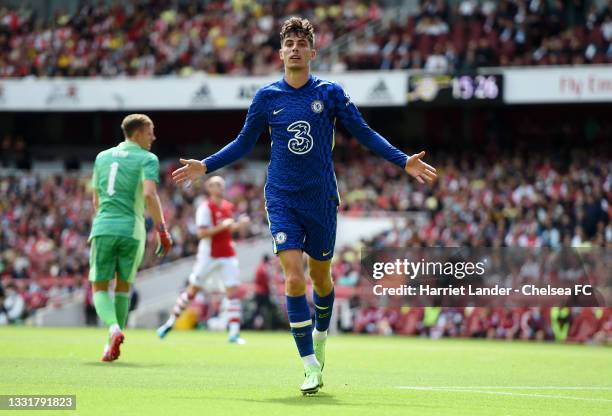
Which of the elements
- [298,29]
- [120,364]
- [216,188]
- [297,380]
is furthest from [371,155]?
[298,29]

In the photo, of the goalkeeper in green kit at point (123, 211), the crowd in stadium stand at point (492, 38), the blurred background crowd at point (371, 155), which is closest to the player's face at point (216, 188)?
the goalkeeper in green kit at point (123, 211)

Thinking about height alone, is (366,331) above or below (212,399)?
below

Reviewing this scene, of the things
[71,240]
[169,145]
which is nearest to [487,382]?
[71,240]

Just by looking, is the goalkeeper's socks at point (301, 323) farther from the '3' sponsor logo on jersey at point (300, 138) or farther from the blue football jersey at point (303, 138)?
the '3' sponsor logo on jersey at point (300, 138)

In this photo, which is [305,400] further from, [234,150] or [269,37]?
[269,37]

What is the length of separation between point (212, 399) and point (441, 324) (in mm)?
14458

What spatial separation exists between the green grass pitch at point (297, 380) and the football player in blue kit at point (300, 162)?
85 centimetres

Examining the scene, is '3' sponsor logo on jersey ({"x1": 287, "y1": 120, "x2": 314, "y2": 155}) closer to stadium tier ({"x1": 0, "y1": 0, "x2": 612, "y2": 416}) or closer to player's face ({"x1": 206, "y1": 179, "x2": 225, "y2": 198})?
stadium tier ({"x1": 0, "y1": 0, "x2": 612, "y2": 416})

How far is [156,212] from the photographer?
37.1 feet

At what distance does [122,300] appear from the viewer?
457 inches

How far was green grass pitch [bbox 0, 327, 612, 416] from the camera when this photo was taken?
23.5 ft

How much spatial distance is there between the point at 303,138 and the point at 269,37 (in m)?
26.8

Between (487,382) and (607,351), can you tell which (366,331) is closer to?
(607,351)

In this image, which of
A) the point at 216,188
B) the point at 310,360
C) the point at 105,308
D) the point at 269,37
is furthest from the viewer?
the point at 269,37
